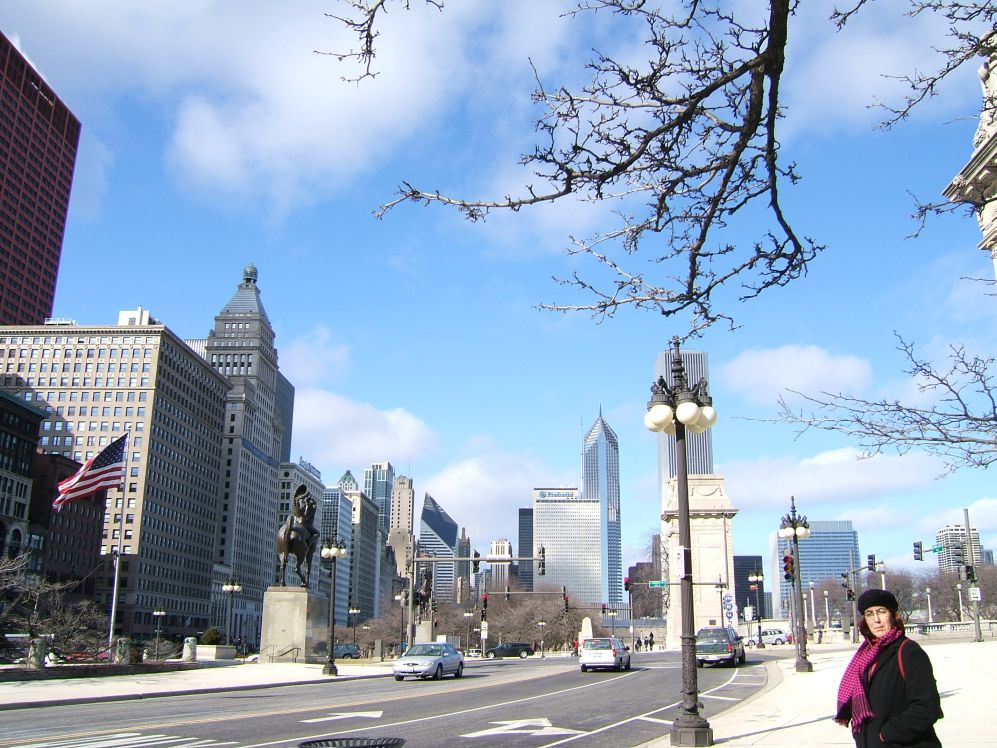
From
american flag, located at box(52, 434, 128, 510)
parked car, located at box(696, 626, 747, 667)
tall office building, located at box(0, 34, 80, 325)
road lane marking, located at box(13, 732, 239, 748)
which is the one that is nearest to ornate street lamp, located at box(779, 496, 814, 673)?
parked car, located at box(696, 626, 747, 667)

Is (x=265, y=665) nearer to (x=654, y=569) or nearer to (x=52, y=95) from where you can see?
(x=654, y=569)

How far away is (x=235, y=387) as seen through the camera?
651 ft

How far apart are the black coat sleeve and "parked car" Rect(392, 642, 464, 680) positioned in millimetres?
24662

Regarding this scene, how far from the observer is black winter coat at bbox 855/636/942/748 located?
502 centimetres

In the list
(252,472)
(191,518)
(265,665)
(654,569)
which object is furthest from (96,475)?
(252,472)

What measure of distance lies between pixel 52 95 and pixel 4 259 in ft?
143

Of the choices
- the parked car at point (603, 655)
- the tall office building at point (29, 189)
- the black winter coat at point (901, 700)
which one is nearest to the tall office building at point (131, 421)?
the tall office building at point (29, 189)

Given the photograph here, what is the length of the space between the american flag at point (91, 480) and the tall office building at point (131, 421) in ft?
341

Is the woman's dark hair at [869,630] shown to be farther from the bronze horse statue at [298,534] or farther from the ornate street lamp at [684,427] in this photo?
the bronze horse statue at [298,534]

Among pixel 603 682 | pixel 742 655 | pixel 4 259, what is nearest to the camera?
pixel 603 682

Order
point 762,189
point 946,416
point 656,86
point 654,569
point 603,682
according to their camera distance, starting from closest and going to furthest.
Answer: point 656,86
point 762,189
point 946,416
point 603,682
point 654,569

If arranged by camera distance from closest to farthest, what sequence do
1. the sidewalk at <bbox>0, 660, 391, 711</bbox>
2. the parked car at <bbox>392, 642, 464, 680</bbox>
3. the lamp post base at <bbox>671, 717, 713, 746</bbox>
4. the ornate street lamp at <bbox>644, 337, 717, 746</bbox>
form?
the lamp post base at <bbox>671, 717, 713, 746</bbox>, the ornate street lamp at <bbox>644, 337, 717, 746</bbox>, the sidewalk at <bbox>0, 660, 391, 711</bbox>, the parked car at <bbox>392, 642, 464, 680</bbox>

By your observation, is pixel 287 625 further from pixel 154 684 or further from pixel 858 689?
pixel 858 689

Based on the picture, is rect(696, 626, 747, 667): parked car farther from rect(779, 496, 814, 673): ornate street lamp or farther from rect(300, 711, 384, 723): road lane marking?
rect(300, 711, 384, 723): road lane marking
